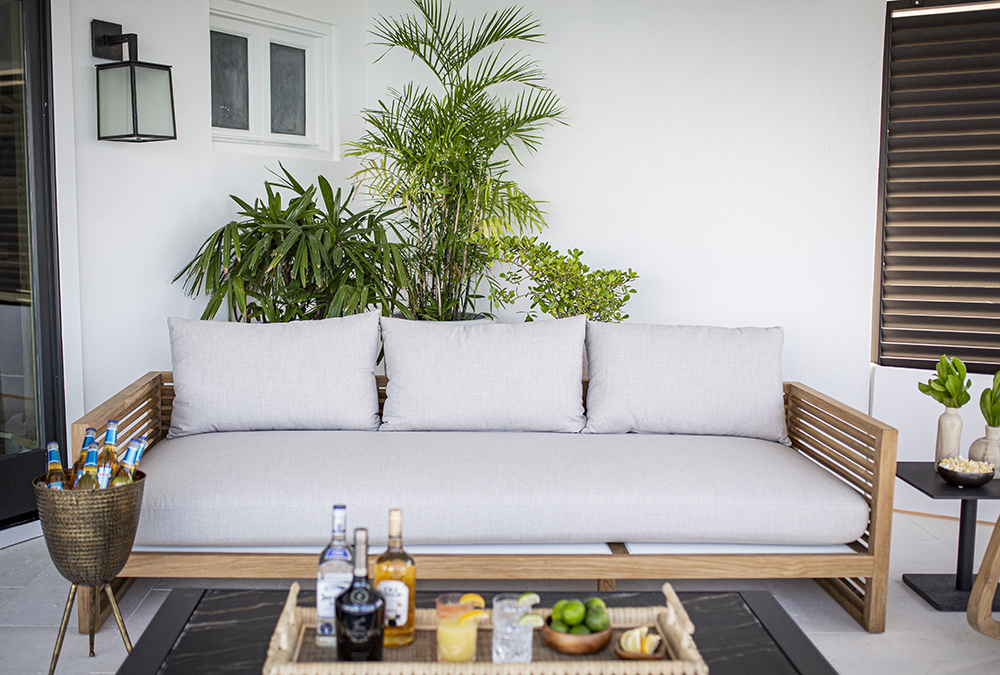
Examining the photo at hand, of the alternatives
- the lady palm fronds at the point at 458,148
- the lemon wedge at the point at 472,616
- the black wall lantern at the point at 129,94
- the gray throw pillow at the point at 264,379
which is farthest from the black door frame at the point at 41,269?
the lemon wedge at the point at 472,616

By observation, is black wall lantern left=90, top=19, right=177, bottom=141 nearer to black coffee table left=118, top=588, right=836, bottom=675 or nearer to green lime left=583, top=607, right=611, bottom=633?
black coffee table left=118, top=588, right=836, bottom=675

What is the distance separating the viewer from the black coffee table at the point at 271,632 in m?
1.80

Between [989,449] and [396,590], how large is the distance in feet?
7.35

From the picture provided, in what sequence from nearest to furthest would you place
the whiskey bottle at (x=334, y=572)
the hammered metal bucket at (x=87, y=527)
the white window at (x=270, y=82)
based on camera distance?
1. the whiskey bottle at (x=334, y=572)
2. the hammered metal bucket at (x=87, y=527)
3. the white window at (x=270, y=82)

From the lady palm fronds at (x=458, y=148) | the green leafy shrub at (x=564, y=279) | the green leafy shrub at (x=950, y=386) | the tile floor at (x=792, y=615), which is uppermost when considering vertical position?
the lady palm fronds at (x=458, y=148)

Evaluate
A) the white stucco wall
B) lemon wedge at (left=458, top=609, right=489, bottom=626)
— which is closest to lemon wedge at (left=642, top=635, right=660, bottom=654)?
lemon wedge at (left=458, top=609, right=489, bottom=626)

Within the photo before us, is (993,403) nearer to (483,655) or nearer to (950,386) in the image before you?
(950,386)

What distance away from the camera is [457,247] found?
4.19 meters

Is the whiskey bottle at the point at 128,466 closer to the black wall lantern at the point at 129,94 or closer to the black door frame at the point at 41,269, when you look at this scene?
the black door frame at the point at 41,269

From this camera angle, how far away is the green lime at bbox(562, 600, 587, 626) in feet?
5.75

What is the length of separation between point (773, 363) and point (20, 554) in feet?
9.78

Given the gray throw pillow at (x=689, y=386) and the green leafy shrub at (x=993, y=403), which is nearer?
the green leafy shrub at (x=993, y=403)

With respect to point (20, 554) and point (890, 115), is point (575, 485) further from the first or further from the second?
point (890, 115)

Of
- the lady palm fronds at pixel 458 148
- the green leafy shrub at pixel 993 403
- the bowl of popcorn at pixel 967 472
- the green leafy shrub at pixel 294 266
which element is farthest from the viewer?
the lady palm fronds at pixel 458 148
